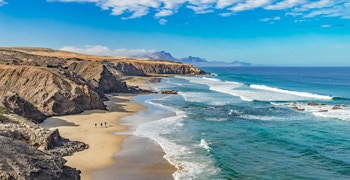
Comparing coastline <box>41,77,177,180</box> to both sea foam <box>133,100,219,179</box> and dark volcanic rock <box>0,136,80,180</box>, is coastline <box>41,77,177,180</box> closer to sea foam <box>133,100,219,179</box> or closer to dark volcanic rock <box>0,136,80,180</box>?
sea foam <box>133,100,219,179</box>

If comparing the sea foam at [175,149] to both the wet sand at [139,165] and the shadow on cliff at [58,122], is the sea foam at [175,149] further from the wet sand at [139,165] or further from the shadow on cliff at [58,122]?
the shadow on cliff at [58,122]

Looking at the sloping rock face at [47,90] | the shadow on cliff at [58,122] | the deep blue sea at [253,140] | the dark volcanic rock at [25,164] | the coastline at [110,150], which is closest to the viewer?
the dark volcanic rock at [25,164]

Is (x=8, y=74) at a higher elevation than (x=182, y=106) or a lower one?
higher

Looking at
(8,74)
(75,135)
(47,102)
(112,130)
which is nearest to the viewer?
(75,135)

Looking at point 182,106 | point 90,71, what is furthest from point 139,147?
point 90,71

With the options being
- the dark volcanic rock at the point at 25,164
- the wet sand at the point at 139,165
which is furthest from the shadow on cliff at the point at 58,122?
the dark volcanic rock at the point at 25,164

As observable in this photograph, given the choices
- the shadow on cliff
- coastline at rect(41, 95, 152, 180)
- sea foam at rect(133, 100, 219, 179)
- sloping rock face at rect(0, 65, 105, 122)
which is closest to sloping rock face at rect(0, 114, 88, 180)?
coastline at rect(41, 95, 152, 180)

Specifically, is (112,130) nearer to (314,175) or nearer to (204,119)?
(204,119)

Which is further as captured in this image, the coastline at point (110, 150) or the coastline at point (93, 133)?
the coastline at point (93, 133)
